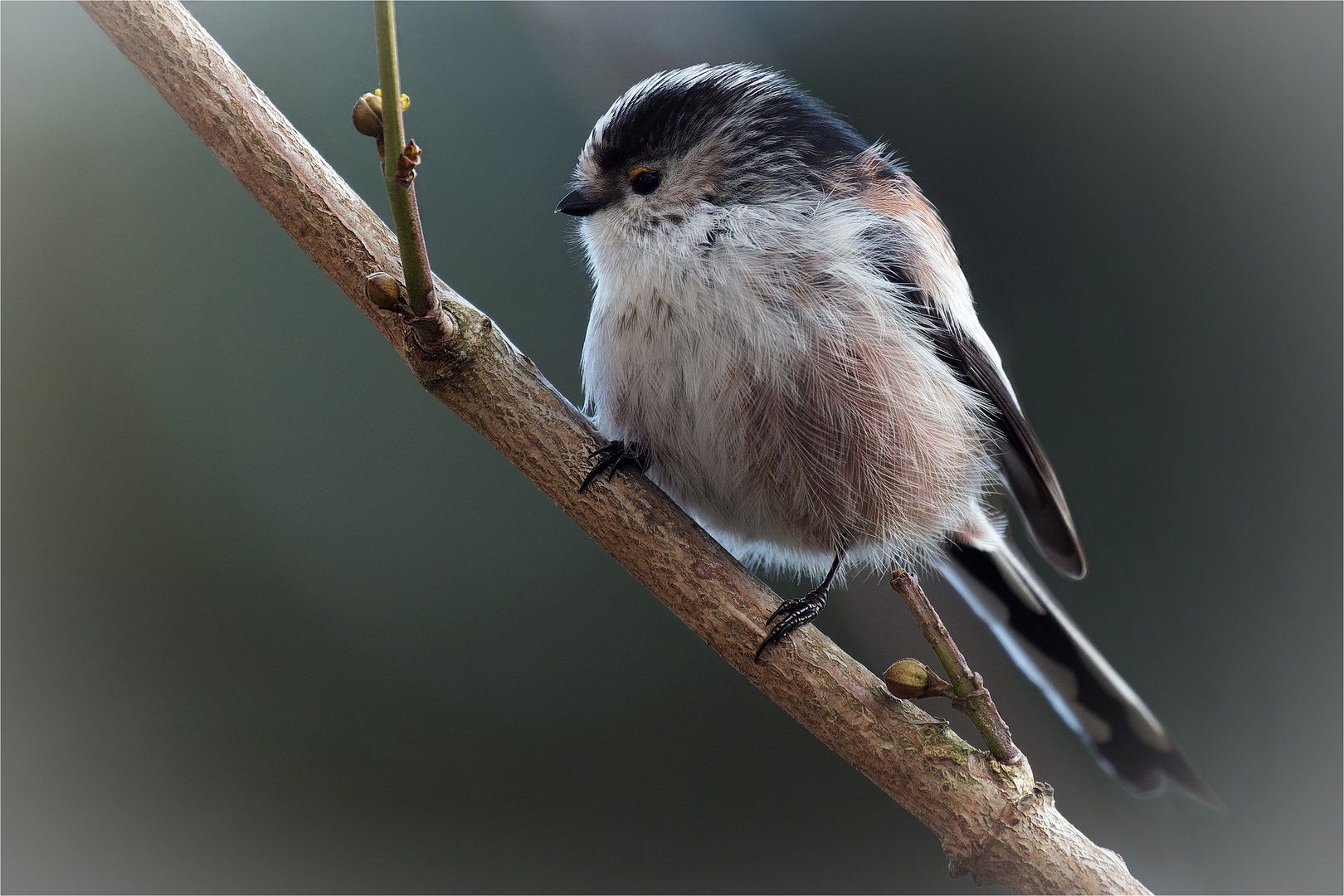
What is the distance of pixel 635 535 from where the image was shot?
1.04 m

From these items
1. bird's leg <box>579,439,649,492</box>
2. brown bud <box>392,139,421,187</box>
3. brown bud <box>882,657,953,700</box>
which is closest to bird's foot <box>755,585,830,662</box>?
brown bud <box>882,657,953,700</box>

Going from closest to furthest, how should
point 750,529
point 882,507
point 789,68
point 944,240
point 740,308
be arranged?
1. point 740,308
2. point 882,507
3. point 750,529
4. point 944,240
5. point 789,68

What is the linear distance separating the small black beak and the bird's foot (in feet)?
2.60

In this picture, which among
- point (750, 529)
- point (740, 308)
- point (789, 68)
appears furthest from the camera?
point (789, 68)

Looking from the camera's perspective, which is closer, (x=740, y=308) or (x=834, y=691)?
(x=834, y=691)

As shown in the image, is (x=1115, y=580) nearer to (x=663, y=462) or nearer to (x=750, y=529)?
(x=750, y=529)

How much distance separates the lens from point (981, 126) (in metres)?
1.76

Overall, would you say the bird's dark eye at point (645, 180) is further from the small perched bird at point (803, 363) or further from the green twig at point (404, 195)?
the green twig at point (404, 195)

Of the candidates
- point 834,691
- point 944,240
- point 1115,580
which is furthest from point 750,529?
point 1115,580

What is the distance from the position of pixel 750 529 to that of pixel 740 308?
17.4 inches

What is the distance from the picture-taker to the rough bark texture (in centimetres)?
94

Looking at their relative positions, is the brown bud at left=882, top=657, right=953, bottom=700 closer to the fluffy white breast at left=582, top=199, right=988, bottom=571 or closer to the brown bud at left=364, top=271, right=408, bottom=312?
the fluffy white breast at left=582, top=199, right=988, bottom=571

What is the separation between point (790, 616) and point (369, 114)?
79cm

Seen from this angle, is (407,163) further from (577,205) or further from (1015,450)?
(1015,450)
